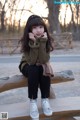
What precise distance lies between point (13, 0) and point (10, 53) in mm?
16467

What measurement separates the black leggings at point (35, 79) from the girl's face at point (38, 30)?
0.37 metres

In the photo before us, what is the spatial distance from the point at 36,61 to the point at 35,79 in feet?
0.64

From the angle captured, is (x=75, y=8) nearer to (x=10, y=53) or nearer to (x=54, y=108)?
(x=10, y=53)

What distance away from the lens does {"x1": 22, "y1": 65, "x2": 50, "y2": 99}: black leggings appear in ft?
12.8

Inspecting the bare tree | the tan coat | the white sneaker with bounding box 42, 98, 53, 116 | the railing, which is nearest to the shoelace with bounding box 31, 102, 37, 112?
the white sneaker with bounding box 42, 98, 53, 116

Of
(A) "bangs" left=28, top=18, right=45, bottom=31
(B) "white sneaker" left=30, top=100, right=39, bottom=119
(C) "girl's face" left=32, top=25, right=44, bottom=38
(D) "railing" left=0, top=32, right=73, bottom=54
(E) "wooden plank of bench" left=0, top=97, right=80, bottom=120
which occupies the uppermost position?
(A) "bangs" left=28, top=18, right=45, bottom=31

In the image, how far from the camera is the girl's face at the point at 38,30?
404 centimetres

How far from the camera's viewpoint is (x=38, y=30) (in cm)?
404

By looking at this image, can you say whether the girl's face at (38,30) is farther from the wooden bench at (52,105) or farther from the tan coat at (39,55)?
the wooden bench at (52,105)

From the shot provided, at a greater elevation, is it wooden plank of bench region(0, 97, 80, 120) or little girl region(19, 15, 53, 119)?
little girl region(19, 15, 53, 119)

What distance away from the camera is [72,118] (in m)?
4.05

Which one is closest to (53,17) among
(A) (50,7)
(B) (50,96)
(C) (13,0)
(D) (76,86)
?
(A) (50,7)

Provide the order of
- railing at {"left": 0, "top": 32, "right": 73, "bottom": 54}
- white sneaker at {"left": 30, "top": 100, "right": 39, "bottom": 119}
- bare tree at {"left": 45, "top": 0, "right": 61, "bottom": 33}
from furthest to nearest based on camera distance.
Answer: bare tree at {"left": 45, "top": 0, "right": 61, "bottom": 33} → railing at {"left": 0, "top": 32, "right": 73, "bottom": 54} → white sneaker at {"left": 30, "top": 100, "right": 39, "bottom": 119}

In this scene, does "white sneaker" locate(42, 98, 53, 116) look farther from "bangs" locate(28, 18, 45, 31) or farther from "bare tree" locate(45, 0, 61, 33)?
"bare tree" locate(45, 0, 61, 33)
